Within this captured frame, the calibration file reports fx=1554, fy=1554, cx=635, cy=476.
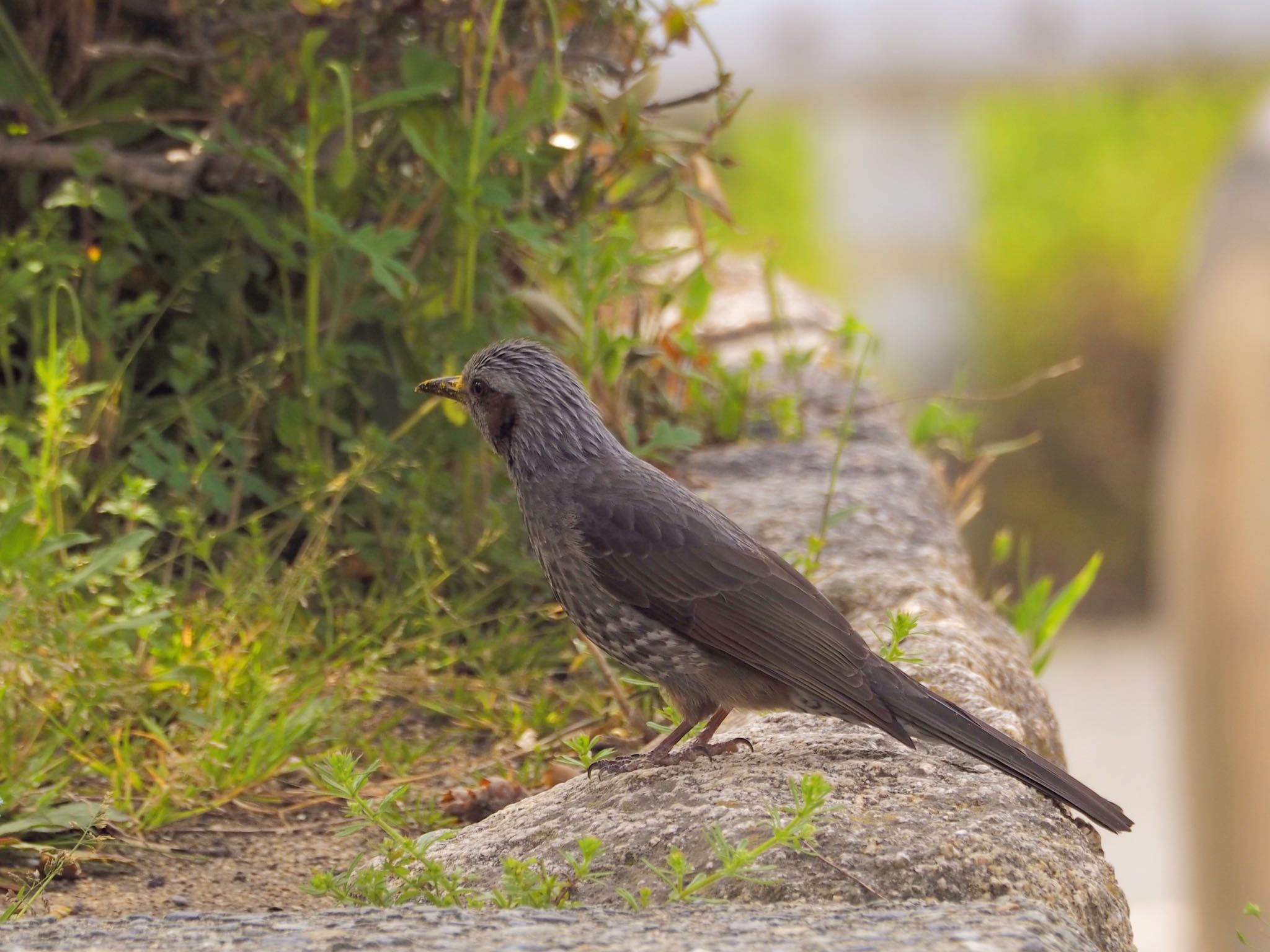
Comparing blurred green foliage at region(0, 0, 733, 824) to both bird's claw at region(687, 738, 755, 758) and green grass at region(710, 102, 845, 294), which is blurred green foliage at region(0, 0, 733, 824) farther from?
green grass at region(710, 102, 845, 294)

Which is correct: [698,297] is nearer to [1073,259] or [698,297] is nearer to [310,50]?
[310,50]

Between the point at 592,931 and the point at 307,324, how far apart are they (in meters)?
2.21

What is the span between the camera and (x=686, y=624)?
2.90 metres

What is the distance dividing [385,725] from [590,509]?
2.48 ft

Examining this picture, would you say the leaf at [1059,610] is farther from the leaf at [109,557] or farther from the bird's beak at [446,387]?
the leaf at [109,557]

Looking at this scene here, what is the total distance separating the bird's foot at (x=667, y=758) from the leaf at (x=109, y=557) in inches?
40.9

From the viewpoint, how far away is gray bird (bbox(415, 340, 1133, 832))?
272cm

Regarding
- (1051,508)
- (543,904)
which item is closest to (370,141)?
(543,904)

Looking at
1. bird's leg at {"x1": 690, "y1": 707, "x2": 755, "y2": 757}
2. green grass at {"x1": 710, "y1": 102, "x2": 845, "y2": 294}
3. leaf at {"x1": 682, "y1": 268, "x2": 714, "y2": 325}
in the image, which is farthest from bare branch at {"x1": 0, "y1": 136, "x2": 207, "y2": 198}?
green grass at {"x1": 710, "y1": 102, "x2": 845, "y2": 294}

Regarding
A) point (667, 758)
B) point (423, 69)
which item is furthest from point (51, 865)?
point (423, 69)

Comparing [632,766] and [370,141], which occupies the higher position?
[370,141]

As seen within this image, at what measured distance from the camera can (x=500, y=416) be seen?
331 centimetres

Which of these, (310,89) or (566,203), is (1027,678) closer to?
(566,203)

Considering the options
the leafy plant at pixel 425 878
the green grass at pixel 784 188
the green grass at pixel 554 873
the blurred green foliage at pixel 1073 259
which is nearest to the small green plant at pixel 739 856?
the green grass at pixel 554 873
